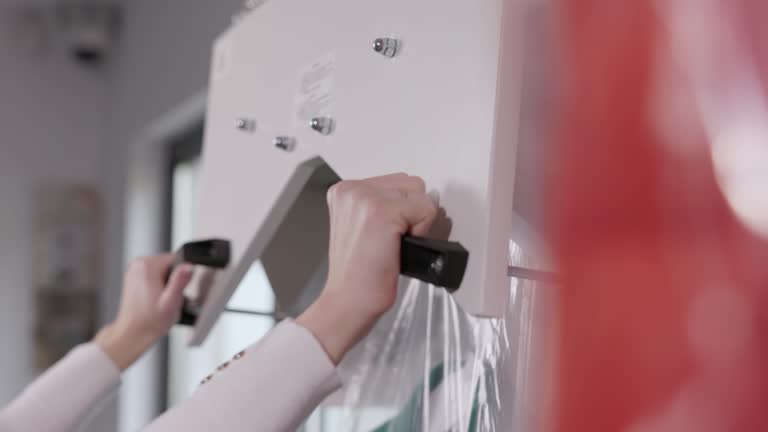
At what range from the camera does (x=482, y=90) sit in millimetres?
432

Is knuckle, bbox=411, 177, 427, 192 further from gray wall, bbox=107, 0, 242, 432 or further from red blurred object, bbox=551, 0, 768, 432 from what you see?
gray wall, bbox=107, 0, 242, 432

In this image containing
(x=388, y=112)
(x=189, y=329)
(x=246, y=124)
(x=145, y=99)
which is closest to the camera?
(x=388, y=112)

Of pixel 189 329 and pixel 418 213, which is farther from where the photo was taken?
pixel 189 329

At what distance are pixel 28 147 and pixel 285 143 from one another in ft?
6.75

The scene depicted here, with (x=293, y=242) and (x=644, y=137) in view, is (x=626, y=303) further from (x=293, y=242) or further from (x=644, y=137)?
(x=293, y=242)

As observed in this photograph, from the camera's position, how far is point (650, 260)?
0.74 ft

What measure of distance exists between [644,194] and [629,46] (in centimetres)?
4

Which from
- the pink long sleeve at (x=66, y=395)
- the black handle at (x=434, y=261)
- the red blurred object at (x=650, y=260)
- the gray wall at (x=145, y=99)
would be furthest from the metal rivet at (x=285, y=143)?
the gray wall at (x=145, y=99)

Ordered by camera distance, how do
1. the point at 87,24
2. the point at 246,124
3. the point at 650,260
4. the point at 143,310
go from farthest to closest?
the point at 87,24, the point at 143,310, the point at 246,124, the point at 650,260

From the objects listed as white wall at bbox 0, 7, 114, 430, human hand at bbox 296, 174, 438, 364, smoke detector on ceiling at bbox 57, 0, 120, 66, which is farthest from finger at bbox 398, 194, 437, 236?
smoke detector on ceiling at bbox 57, 0, 120, 66

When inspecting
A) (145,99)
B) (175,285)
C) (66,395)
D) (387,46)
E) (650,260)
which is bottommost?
(66,395)

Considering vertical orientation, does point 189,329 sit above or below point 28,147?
below

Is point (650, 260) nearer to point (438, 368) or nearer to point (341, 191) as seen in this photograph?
point (341, 191)

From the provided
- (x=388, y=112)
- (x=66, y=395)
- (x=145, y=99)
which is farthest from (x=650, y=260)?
(x=145, y=99)
